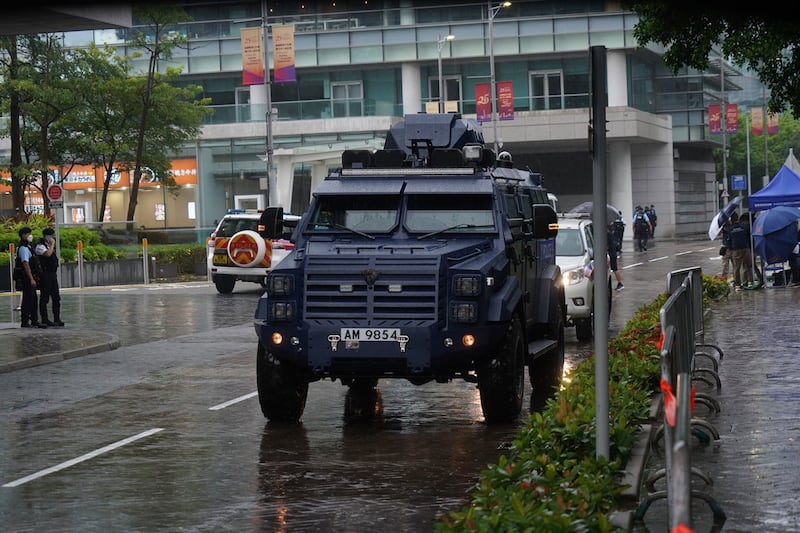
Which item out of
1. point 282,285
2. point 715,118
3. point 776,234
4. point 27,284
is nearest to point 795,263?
point 776,234

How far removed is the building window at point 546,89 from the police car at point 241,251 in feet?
129

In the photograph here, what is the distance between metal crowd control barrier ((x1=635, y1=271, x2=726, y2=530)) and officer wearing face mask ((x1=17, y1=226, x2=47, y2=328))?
14295 mm

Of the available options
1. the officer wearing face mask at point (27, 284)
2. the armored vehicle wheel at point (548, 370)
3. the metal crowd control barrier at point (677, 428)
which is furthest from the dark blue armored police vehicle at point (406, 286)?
the officer wearing face mask at point (27, 284)

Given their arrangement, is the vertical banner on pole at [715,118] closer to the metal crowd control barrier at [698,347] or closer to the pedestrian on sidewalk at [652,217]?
the pedestrian on sidewalk at [652,217]

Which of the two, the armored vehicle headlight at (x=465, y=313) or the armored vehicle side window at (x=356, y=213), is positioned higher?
the armored vehicle side window at (x=356, y=213)

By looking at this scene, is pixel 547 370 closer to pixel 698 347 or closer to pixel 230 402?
pixel 230 402

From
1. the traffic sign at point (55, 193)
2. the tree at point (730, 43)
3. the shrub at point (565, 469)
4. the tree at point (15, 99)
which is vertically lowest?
the shrub at point (565, 469)

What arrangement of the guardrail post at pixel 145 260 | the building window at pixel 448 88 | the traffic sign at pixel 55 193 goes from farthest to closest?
1. the building window at pixel 448 88
2. the guardrail post at pixel 145 260
3. the traffic sign at pixel 55 193

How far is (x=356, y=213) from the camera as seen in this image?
13.8m

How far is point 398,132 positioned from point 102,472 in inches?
298

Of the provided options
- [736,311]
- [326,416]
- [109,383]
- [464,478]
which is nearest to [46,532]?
[464,478]

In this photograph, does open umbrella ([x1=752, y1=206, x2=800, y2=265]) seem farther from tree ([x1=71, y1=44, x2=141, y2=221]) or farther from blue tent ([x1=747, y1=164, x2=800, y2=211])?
tree ([x1=71, y1=44, x2=141, y2=221])

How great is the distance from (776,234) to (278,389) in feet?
76.2

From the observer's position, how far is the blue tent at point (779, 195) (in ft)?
105
